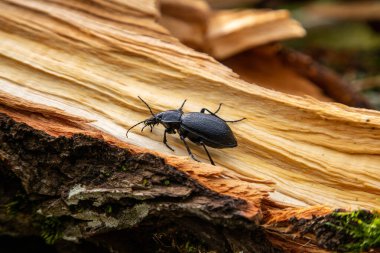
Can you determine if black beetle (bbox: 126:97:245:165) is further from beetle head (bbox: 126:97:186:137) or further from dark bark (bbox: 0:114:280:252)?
dark bark (bbox: 0:114:280:252)

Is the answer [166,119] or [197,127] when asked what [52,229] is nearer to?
[166,119]

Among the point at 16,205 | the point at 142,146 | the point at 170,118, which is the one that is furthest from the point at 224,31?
the point at 16,205

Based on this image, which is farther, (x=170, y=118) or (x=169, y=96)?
(x=169, y=96)

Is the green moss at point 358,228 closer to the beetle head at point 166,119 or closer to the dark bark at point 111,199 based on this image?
the dark bark at point 111,199

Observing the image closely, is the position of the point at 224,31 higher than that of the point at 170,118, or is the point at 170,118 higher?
the point at 224,31

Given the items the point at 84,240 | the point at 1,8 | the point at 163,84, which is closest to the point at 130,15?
the point at 163,84

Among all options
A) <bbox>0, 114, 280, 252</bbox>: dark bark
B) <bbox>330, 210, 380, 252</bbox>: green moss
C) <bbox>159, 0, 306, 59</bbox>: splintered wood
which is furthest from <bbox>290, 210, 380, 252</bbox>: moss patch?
<bbox>159, 0, 306, 59</bbox>: splintered wood

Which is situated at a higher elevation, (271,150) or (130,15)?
(130,15)

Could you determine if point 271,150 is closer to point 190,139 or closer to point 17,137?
point 190,139
